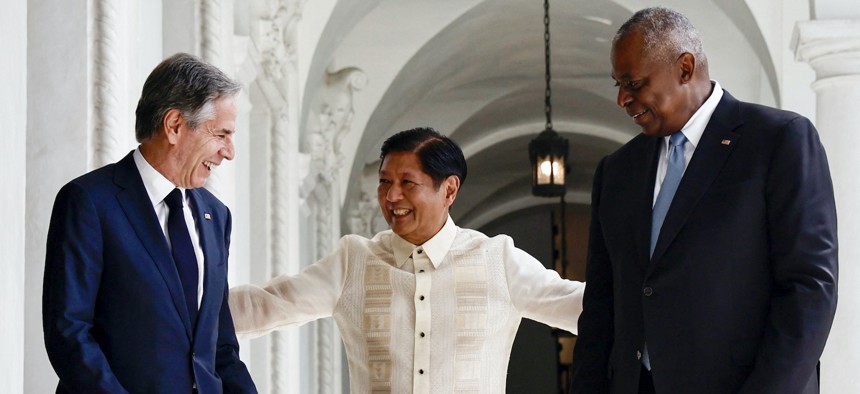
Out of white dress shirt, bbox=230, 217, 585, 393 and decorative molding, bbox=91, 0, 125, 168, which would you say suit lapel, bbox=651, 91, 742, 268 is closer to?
white dress shirt, bbox=230, 217, 585, 393

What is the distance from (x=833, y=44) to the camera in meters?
8.91

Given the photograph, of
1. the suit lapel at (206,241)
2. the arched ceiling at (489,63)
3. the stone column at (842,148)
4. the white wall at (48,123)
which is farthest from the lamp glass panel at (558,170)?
the suit lapel at (206,241)

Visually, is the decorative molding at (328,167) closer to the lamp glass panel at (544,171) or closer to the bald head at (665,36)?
the lamp glass panel at (544,171)

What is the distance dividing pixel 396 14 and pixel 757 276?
10447 mm

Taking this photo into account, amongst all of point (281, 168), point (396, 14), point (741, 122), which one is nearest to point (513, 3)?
point (396, 14)

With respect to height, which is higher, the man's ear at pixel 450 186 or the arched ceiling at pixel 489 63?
the arched ceiling at pixel 489 63

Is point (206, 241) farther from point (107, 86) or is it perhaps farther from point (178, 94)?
point (107, 86)

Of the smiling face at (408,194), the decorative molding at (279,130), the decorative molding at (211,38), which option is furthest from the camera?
the decorative molding at (279,130)

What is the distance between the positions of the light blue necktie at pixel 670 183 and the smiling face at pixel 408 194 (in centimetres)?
92

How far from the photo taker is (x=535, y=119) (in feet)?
65.3

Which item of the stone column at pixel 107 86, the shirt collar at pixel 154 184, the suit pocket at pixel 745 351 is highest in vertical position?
the stone column at pixel 107 86

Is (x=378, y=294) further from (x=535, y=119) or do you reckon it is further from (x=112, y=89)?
(x=535, y=119)

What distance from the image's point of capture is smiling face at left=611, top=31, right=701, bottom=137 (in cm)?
356

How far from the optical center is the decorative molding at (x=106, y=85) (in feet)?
16.6
